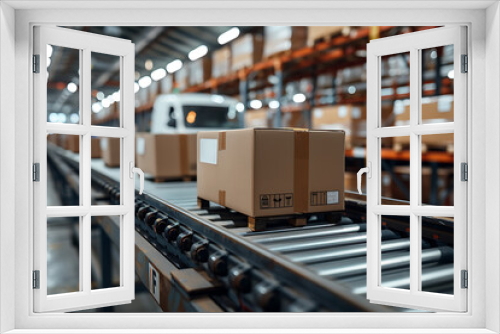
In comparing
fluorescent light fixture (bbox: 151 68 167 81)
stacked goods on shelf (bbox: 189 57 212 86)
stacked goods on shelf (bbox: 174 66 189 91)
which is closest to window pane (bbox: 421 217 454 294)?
stacked goods on shelf (bbox: 189 57 212 86)

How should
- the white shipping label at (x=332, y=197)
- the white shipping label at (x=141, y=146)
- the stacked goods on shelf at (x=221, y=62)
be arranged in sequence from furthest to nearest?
the stacked goods on shelf at (x=221, y=62) → the white shipping label at (x=141, y=146) → the white shipping label at (x=332, y=197)

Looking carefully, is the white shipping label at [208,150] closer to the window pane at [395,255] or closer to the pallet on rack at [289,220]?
the pallet on rack at [289,220]

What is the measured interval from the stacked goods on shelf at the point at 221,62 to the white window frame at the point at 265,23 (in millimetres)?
5620

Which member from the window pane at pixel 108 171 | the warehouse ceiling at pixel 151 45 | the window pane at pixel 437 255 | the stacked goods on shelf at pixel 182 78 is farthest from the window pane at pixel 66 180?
the stacked goods on shelf at pixel 182 78

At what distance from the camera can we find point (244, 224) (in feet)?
8.27

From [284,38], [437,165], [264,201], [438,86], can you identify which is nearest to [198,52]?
[284,38]

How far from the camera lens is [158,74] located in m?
11.7

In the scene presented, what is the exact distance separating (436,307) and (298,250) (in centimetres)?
69

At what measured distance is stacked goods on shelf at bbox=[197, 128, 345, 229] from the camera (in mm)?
2373

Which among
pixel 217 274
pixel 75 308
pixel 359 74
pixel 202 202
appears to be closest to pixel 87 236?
pixel 75 308

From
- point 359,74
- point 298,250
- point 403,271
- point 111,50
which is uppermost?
point 359,74

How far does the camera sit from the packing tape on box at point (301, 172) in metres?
2.53

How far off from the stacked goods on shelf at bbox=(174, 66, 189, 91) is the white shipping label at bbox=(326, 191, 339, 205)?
24.1ft

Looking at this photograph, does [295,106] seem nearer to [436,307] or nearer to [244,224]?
[244,224]
